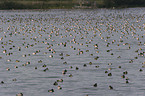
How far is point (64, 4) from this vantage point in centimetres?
10938

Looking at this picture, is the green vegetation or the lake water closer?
the lake water

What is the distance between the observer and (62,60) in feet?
78.7

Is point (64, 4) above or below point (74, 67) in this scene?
above

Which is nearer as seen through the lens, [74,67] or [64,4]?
[74,67]

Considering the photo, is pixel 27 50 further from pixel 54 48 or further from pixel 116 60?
pixel 116 60

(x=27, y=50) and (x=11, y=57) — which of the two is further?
(x=27, y=50)

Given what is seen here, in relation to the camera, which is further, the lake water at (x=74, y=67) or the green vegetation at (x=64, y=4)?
the green vegetation at (x=64, y=4)

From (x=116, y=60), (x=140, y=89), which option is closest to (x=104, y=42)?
(x=116, y=60)

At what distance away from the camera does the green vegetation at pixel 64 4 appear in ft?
327

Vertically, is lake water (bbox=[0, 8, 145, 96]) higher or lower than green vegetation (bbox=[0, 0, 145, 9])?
lower

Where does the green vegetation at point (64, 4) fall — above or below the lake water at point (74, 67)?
above

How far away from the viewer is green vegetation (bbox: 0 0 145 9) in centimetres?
9952

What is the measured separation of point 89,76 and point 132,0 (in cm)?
9419

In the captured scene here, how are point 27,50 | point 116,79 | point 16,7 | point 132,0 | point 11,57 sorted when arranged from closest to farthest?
point 116,79
point 11,57
point 27,50
point 16,7
point 132,0
